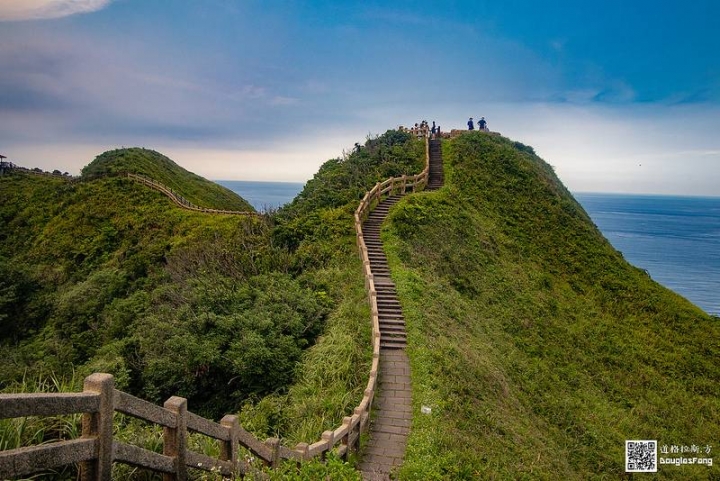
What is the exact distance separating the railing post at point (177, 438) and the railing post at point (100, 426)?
0.78 meters

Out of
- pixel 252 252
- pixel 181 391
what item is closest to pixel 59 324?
pixel 252 252

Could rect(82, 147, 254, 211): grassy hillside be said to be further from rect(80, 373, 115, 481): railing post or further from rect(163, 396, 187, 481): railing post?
rect(80, 373, 115, 481): railing post

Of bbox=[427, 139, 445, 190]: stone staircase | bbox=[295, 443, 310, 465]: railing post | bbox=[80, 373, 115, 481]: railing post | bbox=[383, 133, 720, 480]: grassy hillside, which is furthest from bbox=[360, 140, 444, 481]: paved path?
bbox=[427, 139, 445, 190]: stone staircase

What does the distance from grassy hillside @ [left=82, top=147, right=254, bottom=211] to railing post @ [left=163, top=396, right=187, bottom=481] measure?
39.8 meters

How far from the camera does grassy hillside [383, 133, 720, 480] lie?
37.1ft

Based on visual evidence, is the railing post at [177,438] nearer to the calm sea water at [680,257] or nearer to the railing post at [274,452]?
the railing post at [274,452]

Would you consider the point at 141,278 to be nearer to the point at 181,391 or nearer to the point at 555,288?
the point at 181,391

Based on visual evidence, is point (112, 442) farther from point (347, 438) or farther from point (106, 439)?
point (347, 438)

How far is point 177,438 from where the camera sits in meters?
4.71

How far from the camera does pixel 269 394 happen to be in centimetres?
1208

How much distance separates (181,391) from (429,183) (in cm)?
2458

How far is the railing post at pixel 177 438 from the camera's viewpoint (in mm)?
4664

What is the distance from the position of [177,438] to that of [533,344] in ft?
57.5

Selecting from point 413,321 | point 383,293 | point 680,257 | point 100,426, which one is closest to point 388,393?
point 413,321
